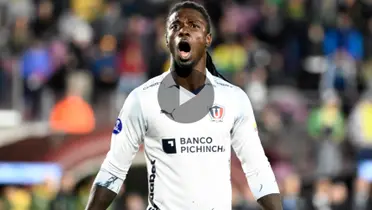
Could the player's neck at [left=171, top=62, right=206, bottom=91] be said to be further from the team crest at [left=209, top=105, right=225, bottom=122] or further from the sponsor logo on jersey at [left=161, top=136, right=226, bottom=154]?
the sponsor logo on jersey at [left=161, top=136, right=226, bottom=154]

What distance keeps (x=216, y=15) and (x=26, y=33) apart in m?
3.41

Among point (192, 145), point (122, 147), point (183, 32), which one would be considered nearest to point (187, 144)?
point (192, 145)

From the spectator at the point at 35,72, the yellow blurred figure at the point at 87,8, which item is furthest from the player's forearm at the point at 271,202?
the yellow blurred figure at the point at 87,8

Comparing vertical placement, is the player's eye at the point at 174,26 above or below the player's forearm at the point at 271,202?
above

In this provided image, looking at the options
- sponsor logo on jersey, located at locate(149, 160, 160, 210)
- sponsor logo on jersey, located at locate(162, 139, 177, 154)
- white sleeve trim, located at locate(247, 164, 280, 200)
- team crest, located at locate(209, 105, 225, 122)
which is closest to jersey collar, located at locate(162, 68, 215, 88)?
team crest, located at locate(209, 105, 225, 122)

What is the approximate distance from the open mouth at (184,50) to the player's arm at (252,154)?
401 millimetres

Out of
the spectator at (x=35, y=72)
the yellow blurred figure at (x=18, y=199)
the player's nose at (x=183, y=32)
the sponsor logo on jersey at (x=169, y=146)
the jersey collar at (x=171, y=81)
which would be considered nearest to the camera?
the player's nose at (x=183, y=32)

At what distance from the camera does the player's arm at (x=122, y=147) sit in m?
5.27

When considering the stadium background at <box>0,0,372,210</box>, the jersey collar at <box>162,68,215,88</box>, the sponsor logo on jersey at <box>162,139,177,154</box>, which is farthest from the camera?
the stadium background at <box>0,0,372,210</box>

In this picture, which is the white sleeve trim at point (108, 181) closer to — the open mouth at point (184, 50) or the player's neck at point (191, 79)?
the player's neck at point (191, 79)

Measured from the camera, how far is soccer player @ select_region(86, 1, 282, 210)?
205 inches

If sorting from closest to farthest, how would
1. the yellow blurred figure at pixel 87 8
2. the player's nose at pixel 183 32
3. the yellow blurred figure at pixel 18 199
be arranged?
the player's nose at pixel 183 32 → the yellow blurred figure at pixel 18 199 → the yellow blurred figure at pixel 87 8

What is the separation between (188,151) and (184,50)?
19.6 inches

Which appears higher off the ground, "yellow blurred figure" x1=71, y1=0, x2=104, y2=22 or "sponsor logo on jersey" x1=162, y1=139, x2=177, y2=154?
"yellow blurred figure" x1=71, y1=0, x2=104, y2=22
